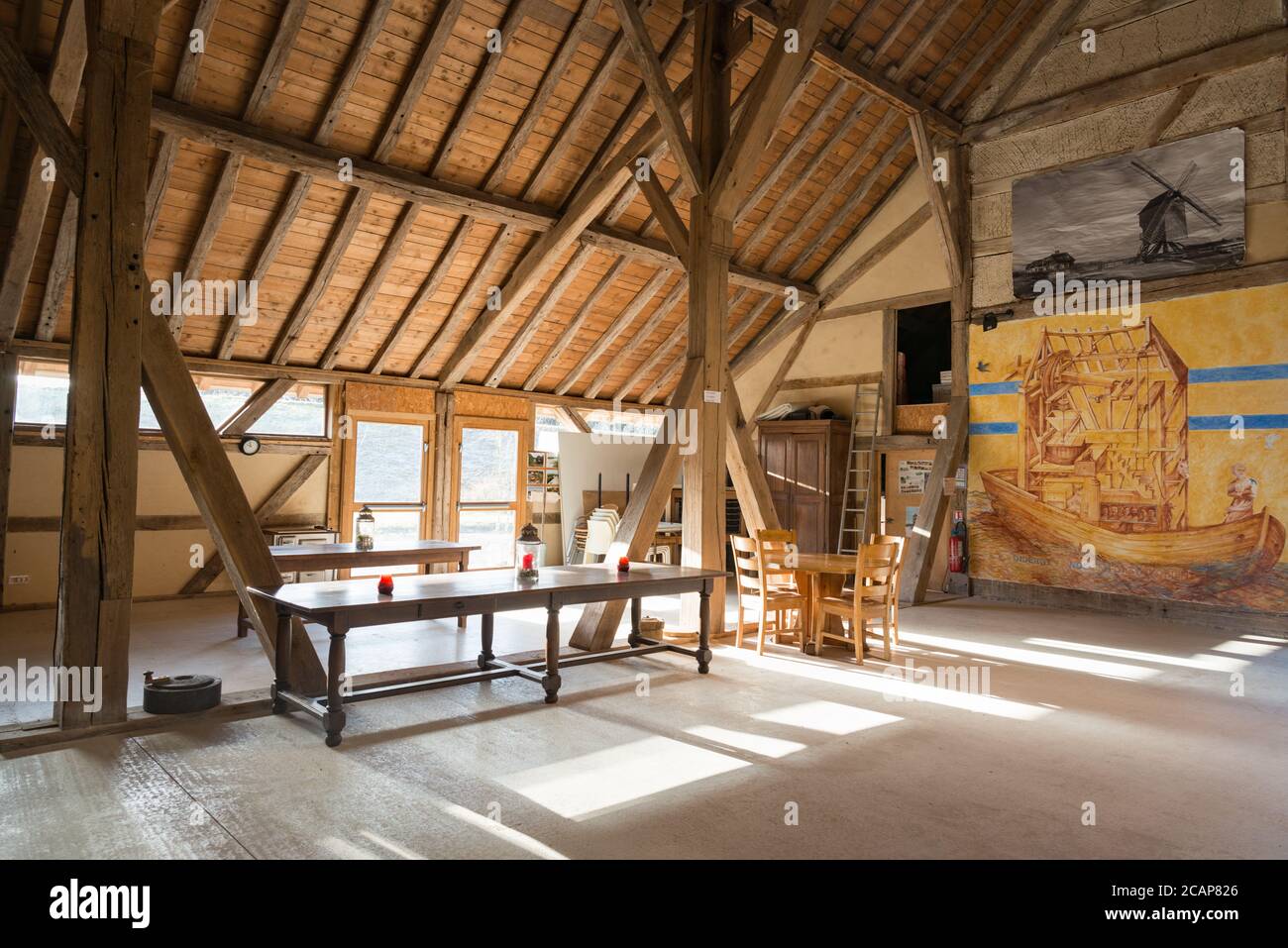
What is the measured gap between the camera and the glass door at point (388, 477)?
962 centimetres

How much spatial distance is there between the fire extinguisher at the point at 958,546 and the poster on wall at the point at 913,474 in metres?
0.70

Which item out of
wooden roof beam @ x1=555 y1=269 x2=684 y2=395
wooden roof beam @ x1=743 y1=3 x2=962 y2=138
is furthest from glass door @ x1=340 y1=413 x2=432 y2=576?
wooden roof beam @ x1=743 y1=3 x2=962 y2=138

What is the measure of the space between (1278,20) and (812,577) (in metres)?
6.79

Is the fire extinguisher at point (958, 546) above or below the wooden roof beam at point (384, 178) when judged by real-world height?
below

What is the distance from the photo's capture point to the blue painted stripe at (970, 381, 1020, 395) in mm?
9383

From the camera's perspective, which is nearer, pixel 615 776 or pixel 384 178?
pixel 615 776

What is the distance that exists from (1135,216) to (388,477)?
348 inches

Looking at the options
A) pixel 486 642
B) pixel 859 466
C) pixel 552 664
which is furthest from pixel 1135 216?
pixel 486 642

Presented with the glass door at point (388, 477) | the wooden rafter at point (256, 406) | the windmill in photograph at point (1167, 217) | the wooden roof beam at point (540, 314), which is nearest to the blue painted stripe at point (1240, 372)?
the windmill in photograph at point (1167, 217)

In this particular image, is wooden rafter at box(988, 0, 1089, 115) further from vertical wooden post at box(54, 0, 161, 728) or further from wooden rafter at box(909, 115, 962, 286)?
vertical wooden post at box(54, 0, 161, 728)

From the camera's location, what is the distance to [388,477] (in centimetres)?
995

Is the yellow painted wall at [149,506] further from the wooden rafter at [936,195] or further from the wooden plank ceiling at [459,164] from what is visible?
the wooden rafter at [936,195]

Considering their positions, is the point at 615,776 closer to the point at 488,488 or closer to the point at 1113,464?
the point at 1113,464

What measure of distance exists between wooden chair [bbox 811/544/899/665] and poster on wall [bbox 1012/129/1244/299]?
4.83 meters
